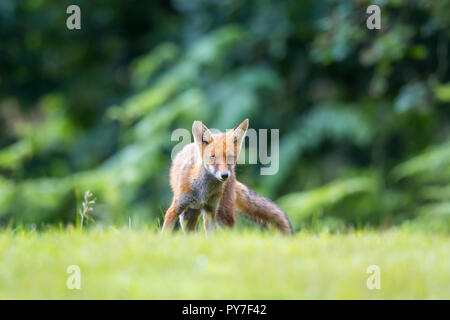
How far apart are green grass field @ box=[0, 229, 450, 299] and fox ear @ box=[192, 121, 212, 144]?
69 cm

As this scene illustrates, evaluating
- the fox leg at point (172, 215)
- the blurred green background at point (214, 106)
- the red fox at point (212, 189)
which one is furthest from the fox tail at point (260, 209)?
the blurred green background at point (214, 106)

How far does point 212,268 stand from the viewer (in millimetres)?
3707

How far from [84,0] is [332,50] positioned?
6.97 m

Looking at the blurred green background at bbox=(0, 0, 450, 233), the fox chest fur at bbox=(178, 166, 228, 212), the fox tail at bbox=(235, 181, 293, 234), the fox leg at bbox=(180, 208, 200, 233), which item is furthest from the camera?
the blurred green background at bbox=(0, 0, 450, 233)

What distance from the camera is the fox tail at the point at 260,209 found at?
532cm

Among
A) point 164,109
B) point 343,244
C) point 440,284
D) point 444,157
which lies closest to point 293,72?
point 164,109

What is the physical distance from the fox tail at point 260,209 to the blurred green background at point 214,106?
152 inches

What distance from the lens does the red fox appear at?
14.8 feet

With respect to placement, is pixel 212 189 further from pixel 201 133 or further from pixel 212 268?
pixel 212 268

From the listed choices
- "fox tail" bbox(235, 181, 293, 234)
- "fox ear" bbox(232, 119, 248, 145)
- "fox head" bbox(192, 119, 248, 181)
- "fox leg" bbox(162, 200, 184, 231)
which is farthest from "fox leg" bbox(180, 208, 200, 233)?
"fox ear" bbox(232, 119, 248, 145)

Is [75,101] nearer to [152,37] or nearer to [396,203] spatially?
[152,37]

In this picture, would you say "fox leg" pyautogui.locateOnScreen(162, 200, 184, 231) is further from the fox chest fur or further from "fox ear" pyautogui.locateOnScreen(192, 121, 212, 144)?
"fox ear" pyautogui.locateOnScreen(192, 121, 212, 144)

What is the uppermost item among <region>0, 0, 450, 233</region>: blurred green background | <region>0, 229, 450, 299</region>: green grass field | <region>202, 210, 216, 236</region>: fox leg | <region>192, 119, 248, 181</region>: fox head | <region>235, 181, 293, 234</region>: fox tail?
<region>0, 0, 450, 233</region>: blurred green background
